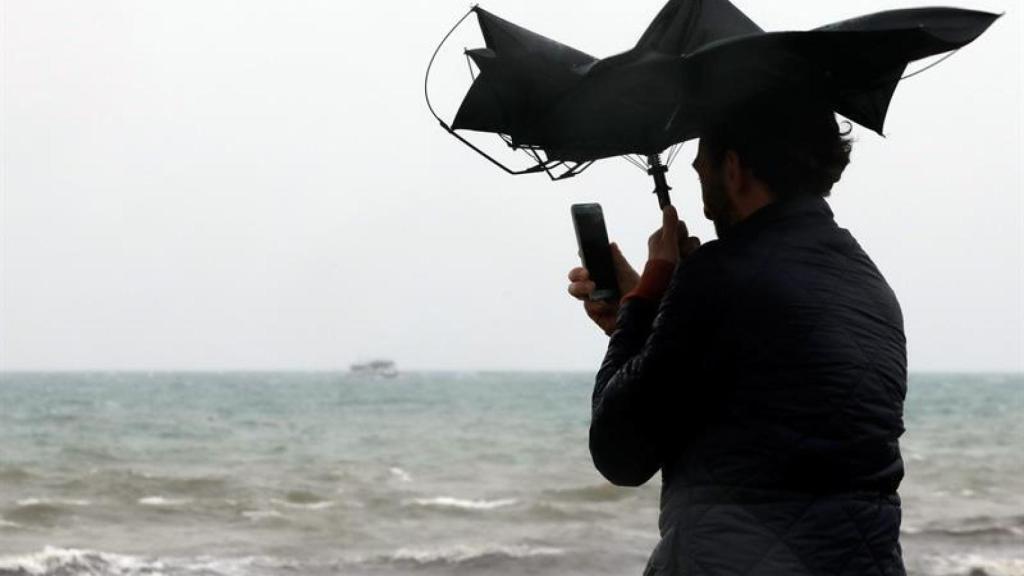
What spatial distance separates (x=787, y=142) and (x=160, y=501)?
1514 cm

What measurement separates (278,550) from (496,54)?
1109cm

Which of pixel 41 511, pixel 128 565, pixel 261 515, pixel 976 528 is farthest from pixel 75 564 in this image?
pixel 976 528

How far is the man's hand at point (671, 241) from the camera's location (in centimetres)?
209

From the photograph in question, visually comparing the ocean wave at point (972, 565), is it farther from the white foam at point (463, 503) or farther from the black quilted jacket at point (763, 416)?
the black quilted jacket at point (763, 416)

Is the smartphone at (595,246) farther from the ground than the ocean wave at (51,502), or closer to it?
farther from the ground

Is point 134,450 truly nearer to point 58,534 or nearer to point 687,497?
point 58,534

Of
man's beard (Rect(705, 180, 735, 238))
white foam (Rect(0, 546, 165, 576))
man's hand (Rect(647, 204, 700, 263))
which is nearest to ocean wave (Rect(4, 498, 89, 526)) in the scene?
white foam (Rect(0, 546, 165, 576))

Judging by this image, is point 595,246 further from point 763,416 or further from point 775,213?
point 763,416

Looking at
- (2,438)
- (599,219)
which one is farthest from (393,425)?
(599,219)

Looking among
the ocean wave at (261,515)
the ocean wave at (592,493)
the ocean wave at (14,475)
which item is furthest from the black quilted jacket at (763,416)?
the ocean wave at (14,475)

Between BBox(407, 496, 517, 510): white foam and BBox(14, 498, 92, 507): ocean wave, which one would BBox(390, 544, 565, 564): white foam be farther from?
BBox(14, 498, 92, 507): ocean wave

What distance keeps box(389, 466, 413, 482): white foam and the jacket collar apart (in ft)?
57.0

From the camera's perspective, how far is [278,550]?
1268cm

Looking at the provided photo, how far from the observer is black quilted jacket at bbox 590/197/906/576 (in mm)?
1851
